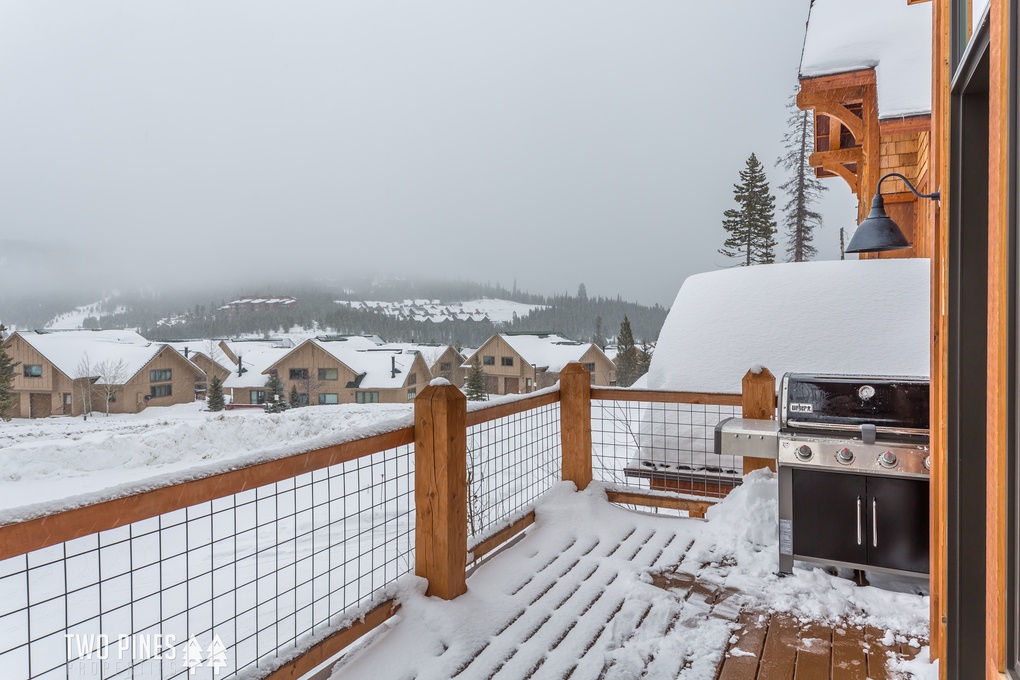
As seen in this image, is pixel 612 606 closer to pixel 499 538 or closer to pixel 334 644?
pixel 499 538

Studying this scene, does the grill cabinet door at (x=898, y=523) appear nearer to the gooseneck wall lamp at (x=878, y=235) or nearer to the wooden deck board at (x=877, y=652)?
the wooden deck board at (x=877, y=652)

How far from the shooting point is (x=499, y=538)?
3342mm

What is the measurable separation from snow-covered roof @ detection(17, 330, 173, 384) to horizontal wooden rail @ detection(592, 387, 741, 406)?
16.3m

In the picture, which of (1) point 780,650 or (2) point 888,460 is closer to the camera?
(1) point 780,650

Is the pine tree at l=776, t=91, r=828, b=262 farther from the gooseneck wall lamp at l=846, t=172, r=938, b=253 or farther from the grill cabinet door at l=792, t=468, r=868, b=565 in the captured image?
the grill cabinet door at l=792, t=468, r=868, b=565

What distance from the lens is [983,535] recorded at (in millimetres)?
1629

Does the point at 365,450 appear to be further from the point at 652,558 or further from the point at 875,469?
the point at 875,469

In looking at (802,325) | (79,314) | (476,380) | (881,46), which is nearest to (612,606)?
(802,325)

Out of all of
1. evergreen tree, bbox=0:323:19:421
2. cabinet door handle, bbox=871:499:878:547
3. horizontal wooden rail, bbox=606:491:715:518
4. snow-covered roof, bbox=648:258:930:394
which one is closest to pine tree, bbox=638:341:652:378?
snow-covered roof, bbox=648:258:930:394

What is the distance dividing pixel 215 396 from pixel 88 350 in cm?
608

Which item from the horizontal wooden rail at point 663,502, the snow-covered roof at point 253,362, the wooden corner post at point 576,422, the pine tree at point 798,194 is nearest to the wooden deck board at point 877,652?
the horizontal wooden rail at point 663,502

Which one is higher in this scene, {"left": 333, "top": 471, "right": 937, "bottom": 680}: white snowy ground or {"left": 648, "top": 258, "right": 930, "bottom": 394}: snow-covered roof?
{"left": 648, "top": 258, "right": 930, "bottom": 394}: snow-covered roof

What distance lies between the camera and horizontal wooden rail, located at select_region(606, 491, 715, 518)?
3.99 metres

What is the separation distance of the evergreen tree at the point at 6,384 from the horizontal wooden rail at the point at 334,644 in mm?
16184
